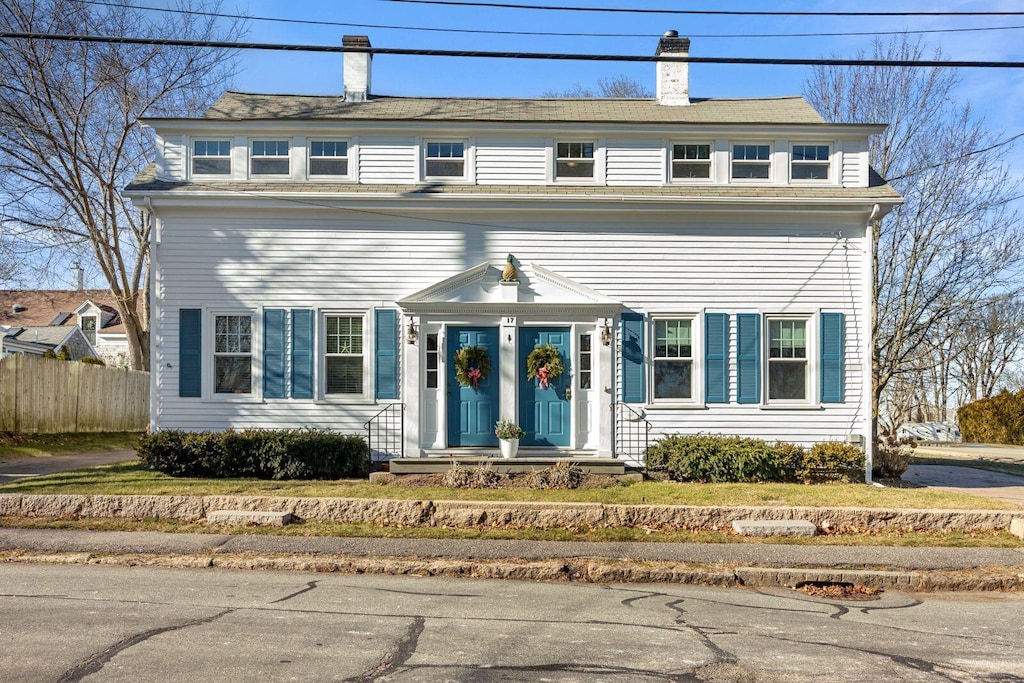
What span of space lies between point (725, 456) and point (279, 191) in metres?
9.32

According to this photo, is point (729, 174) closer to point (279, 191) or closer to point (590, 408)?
point (590, 408)

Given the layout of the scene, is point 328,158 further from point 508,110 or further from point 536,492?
point 536,492

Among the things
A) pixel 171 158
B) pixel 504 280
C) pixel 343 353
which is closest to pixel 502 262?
pixel 504 280

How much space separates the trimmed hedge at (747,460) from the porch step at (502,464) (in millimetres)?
896

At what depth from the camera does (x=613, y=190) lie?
16.5 m

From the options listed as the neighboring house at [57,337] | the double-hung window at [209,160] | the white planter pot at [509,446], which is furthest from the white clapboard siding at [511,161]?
the neighboring house at [57,337]

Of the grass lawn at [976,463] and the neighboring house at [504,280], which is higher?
the neighboring house at [504,280]

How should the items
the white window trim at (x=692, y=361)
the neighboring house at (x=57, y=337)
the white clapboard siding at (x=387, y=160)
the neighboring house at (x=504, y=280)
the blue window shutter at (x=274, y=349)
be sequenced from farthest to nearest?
1. the neighboring house at (x=57, y=337)
2. the white clapboard siding at (x=387, y=160)
3. the white window trim at (x=692, y=361)
4. the blue window shutter at (x=274, y=349)
5. the neighboring house at (x=504, y=280)

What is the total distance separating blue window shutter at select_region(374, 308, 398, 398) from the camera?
16.1 meters

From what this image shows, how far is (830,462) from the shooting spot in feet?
51.1

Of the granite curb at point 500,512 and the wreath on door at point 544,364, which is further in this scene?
the wreath on door at point 544,364

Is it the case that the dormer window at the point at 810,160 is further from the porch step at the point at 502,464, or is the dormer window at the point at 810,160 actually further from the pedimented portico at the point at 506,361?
the porch step at the point at 502,464

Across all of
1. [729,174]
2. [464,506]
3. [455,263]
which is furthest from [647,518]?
[729,174]

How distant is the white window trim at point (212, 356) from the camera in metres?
16.1
